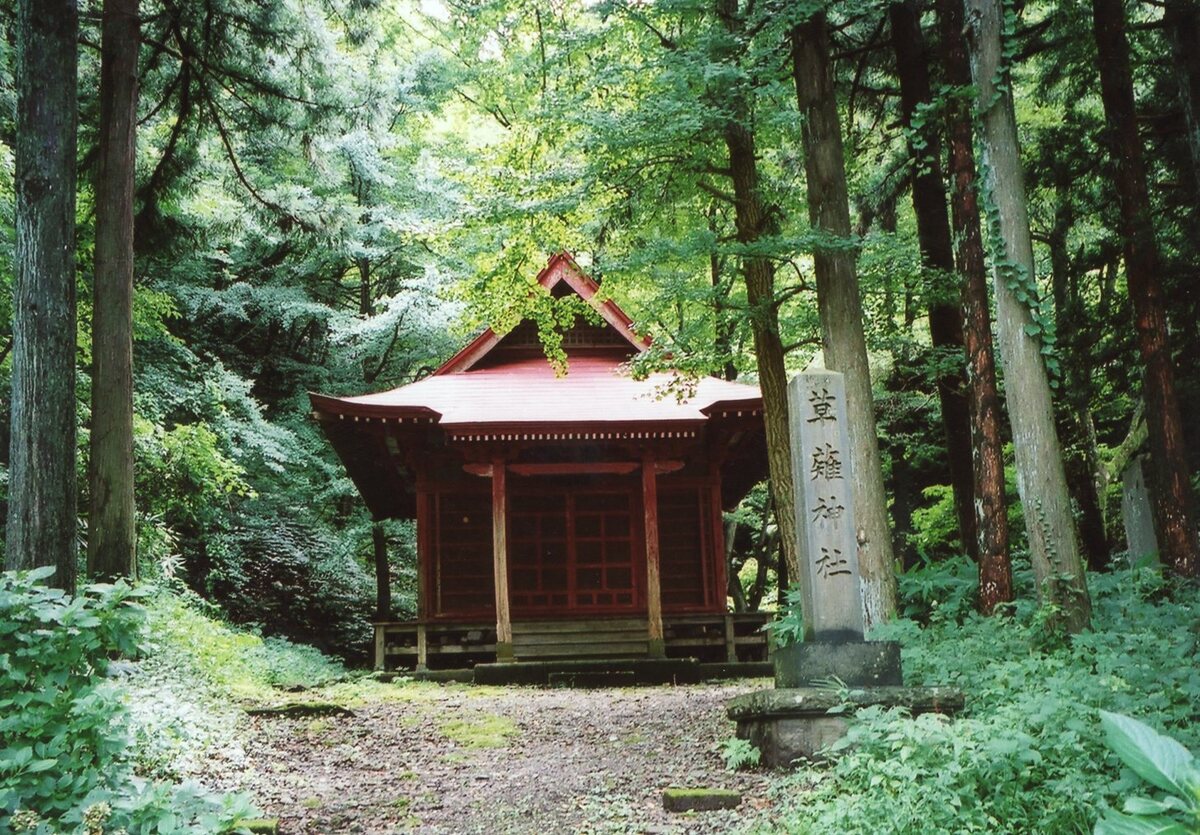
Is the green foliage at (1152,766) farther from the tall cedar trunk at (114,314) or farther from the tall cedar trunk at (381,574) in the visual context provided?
the tall cedar trunk at (381,574)

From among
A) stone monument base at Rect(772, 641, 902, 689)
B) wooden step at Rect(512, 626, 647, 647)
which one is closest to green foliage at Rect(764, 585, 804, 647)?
stone monument base at Rect(772, 641, 902, 689)

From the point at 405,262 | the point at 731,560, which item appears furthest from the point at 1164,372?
the point at 405,262

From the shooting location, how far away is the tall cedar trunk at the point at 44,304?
661 cm

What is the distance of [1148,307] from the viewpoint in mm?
10352

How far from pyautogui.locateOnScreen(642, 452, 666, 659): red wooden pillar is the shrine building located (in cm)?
2

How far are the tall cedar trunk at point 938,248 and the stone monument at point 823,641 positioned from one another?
15.3ft

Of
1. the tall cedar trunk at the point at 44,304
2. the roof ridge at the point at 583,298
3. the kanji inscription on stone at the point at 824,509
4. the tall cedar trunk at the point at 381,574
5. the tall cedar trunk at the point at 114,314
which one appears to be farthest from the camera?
the tall cedar trunk at the point at 381,574

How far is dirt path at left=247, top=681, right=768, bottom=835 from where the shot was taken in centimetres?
535

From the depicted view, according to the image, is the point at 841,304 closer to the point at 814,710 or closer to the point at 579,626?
the point at 814,710

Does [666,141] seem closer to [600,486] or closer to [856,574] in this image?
[856,574]

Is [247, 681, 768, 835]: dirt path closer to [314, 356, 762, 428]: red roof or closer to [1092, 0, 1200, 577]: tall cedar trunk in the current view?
[314, 356, 762, 428]: red roof

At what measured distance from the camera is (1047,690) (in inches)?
203

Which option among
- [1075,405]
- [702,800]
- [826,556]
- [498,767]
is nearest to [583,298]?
[1075,405]

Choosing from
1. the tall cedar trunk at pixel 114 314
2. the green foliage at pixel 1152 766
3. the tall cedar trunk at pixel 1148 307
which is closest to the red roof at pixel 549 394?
the tall cedar trunk at pixel 114 314
